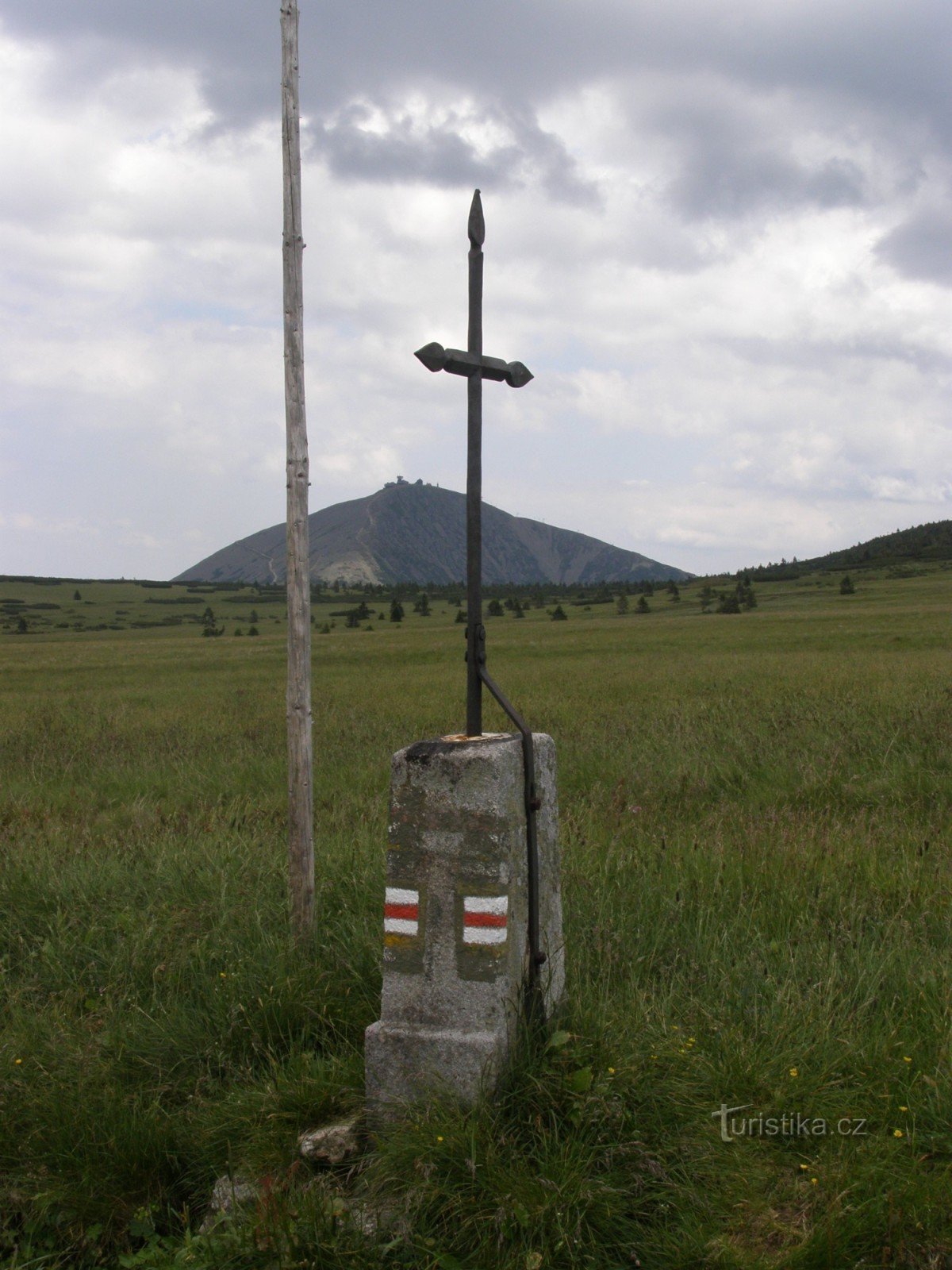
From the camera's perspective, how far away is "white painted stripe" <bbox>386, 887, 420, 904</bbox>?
3535 mm

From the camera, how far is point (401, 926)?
11.6 ft

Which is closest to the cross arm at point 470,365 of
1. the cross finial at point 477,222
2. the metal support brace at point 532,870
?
the cross finial at point 477,222

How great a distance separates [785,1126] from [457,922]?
135cm

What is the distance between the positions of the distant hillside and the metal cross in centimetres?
11527

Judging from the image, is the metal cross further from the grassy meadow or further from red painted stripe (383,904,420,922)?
the grassy meadow

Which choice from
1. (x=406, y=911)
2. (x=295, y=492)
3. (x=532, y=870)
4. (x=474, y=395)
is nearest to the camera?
(x=406, y=911)

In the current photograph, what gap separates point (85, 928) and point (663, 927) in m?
3.26

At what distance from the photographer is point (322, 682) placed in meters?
23.2

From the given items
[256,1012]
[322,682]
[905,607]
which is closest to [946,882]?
[256,1012]

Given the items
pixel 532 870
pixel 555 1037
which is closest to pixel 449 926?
pixel 532 870

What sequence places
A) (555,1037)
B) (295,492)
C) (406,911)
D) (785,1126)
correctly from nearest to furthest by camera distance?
(785,1126) → (555,1037) → (406,911) → (295,492)

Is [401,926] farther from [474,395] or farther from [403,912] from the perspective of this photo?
[474,395]

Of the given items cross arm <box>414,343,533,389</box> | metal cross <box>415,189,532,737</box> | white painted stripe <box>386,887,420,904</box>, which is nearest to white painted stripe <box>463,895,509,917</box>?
white painted stripe <box>386,887,420,904</box>

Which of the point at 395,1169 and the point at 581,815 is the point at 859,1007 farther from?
the point at 581,815
